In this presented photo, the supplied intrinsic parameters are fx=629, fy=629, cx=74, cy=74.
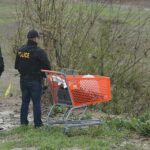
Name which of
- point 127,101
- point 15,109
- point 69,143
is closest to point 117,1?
point 127,101

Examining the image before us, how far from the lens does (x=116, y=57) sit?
1619 centimetres

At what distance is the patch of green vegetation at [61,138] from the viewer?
10.5 meters

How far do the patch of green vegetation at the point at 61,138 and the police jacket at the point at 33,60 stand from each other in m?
1.09

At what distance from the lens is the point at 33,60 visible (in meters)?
12.0

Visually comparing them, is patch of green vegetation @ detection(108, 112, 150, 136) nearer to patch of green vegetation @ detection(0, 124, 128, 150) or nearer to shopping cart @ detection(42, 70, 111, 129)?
patch of green vegetation @ detection(0, 124, 128, 150)

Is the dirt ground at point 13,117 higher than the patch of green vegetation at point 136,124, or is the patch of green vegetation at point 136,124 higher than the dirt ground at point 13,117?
the patch of green vegetation at point 136,124

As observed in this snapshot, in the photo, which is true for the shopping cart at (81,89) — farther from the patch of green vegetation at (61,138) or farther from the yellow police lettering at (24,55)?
the yellow police lettering at (24,55)

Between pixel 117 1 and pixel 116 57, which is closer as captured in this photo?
pixel 116 57

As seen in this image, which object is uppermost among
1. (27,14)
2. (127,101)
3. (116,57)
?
(27,14)

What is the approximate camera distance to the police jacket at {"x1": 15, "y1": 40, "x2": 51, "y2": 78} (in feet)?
39.1

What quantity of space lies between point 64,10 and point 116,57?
181 cm

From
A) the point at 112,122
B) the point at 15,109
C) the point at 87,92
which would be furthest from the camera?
the point at 15,109

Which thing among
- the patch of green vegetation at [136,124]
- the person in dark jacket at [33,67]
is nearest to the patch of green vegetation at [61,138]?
the patch of green vegetation at [136,124]

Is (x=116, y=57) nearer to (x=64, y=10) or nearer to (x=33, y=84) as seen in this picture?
(x=64, y=10)
